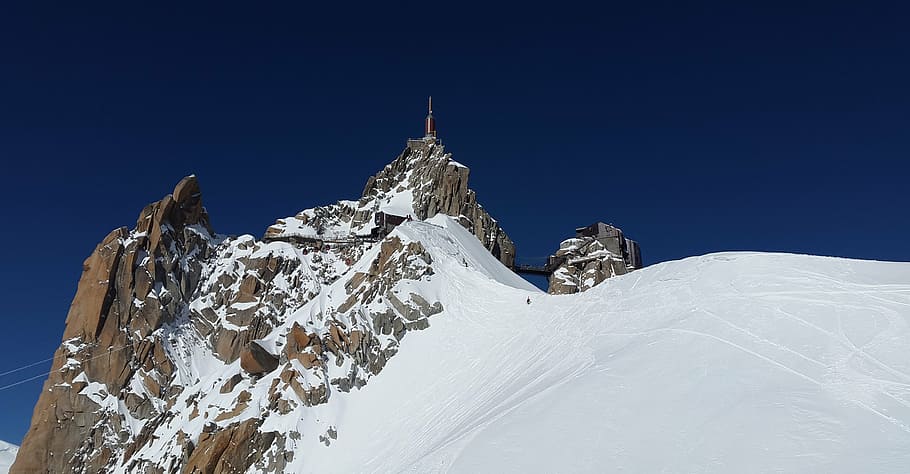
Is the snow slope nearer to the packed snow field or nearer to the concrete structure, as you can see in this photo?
the concrete structure

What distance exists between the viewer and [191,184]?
83.6m

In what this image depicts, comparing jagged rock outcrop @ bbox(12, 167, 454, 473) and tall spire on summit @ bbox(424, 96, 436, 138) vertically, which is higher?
tall spire on summit @ bbox(424, 96, 436, 138)

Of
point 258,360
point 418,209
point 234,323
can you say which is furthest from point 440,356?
point 418,209

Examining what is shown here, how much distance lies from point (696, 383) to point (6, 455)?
121 meters

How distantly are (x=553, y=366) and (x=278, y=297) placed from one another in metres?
52.6

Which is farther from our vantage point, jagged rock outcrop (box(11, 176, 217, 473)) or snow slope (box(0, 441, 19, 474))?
snow slope (box(0, 441, 19, 474))

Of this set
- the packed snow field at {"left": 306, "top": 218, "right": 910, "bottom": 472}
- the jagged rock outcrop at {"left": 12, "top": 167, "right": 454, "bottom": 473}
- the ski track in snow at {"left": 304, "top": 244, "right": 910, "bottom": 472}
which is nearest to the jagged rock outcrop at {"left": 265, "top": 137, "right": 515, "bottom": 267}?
the jagged rock outcrop at {"left": 12, "top": 167, "right": 454, "bottom": 473}

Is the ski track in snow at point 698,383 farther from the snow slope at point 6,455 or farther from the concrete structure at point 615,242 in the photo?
the snow slope at point 6,455

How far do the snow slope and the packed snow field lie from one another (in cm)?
9124

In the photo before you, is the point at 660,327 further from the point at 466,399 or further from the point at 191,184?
the point at 191,184

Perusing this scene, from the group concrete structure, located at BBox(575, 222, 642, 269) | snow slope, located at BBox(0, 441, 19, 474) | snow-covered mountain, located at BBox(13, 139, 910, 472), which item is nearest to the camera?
snow-covered mountain, located at BBox(13, 139, 910, 472)

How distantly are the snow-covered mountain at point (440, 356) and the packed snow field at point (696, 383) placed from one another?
0.09 metres

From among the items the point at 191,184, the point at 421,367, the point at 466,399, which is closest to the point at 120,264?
the point at 191,184

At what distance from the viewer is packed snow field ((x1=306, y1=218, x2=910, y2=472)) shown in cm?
1656
